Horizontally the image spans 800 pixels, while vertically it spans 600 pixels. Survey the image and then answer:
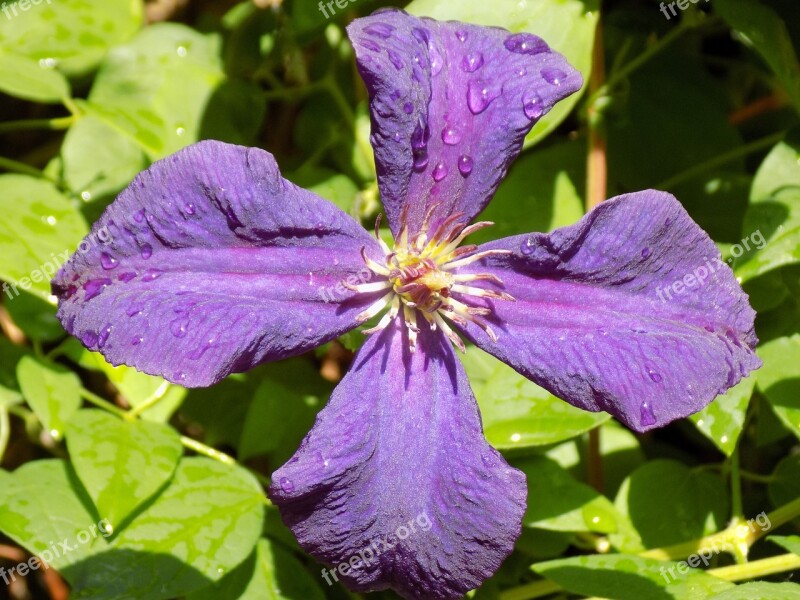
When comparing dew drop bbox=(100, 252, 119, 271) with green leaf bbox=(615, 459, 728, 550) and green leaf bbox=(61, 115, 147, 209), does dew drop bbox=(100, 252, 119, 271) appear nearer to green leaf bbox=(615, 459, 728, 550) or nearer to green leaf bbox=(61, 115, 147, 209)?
green leaf bbox=(61, 115, 147, 209)

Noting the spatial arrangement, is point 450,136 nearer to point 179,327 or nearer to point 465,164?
point 465,164

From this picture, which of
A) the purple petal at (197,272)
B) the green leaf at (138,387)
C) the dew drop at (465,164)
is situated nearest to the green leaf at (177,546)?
the green leaf at (138,387)

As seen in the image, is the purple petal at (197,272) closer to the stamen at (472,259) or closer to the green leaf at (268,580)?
the stamen at (472,259)

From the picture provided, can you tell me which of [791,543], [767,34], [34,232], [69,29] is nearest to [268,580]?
[34,232]

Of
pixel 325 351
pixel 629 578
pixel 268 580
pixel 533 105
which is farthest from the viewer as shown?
pixel 325 351

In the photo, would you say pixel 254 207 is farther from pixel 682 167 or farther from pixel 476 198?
pixel 682 167

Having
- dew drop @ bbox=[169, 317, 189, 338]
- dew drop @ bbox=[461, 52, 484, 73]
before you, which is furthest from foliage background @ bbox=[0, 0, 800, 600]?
dew drop @ bbox=[169, 317, 189, 338]

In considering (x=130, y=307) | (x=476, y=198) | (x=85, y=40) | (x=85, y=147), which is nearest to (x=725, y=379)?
(x=476, y=198)

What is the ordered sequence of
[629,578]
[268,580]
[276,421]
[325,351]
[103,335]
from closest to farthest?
[103,335], [629,578], [268,580], [276,421], [325,351]
